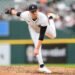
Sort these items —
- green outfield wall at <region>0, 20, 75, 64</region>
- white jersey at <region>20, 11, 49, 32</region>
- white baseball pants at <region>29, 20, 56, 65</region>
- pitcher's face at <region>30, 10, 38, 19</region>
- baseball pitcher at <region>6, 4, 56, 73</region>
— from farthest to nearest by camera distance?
green outfield wall at <region>0, 20, 75, 64</region> → white baseball pants at <region>29, 20, 56, 65</region> → white jersey at <region>20, 11, 49, 32</region> → baseball pitcher at <region>6, 4, 56, 73</region> → pitcher's face at <region>30, 10, 38, 19</region>

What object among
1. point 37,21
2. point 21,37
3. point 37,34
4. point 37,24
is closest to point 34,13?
point 37,21

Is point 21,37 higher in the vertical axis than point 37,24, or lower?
lower

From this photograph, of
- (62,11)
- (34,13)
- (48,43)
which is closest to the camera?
(34,13)

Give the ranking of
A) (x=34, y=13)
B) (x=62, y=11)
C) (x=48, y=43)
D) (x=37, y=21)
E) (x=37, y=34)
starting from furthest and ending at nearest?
(x=62, y=11) → (x=48, y=43) → (x=37, y=34) → (x=37, y=21) → (x=34, y=13)

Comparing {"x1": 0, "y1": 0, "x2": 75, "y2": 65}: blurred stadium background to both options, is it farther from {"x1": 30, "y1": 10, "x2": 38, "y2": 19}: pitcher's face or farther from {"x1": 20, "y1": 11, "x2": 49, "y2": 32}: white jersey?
{"x1": 30, "y1": 10, "x2": 38, "y2": 19}: pitcher's face

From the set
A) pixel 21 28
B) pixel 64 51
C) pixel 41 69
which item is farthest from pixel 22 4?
pixel 41 69

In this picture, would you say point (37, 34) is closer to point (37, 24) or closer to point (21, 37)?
point (37, 24)

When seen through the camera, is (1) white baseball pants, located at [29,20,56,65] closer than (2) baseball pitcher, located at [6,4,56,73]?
No

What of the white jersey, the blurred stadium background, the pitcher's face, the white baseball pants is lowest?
the blurred stadium background

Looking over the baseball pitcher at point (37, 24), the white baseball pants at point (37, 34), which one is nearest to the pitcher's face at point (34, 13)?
the baseball pitcher at point (37, 24)

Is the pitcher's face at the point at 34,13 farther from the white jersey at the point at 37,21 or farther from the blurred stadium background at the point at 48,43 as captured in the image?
the blurred stadium background at the point at 48,43

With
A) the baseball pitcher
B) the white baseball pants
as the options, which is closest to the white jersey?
the baseball pitcher

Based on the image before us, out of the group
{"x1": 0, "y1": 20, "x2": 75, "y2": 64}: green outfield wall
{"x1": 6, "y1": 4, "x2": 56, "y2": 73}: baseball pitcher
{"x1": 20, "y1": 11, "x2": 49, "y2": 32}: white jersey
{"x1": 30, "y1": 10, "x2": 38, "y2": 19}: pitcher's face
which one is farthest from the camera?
{"x1": 0, "y1": 20, "x2": 75, "y2": 64}: green outfield wall

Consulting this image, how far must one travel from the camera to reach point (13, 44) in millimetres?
14281
